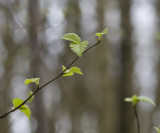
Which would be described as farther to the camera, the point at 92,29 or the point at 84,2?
the point at 92,29

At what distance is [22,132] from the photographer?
6516mm

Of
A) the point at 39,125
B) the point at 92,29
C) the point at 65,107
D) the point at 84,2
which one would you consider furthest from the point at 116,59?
the point at 39,125

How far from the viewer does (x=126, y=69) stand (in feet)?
21.9

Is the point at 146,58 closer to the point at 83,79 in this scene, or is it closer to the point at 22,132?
the point at 83,79

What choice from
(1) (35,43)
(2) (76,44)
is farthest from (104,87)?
(2) (76,44)

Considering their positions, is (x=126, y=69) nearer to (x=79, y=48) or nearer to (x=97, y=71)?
(x=97, y=71)

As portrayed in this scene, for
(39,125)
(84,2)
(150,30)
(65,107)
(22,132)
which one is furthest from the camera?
(150,30)

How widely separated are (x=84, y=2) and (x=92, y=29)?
1888 mm

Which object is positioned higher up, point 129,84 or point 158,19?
point 158,19

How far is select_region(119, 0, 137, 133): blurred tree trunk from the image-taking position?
6.37m

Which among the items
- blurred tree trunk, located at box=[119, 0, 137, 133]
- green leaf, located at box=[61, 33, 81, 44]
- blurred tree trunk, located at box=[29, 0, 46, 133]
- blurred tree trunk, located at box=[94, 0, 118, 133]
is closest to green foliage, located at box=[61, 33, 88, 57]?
green leaf, located at box=[61, 33, 81, 44]

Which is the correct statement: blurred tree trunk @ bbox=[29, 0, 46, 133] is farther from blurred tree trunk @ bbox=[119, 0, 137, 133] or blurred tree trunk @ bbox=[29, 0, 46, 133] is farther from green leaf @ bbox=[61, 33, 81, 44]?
blurred tree trunk @ bbox=[119, 0, 137, 133]

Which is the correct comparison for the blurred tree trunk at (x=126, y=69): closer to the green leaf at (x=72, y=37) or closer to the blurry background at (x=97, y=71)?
the blurry background at (x=97, y=71)

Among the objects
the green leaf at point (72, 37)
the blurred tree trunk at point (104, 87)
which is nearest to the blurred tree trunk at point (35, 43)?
the green leaf at point (72, 37)
